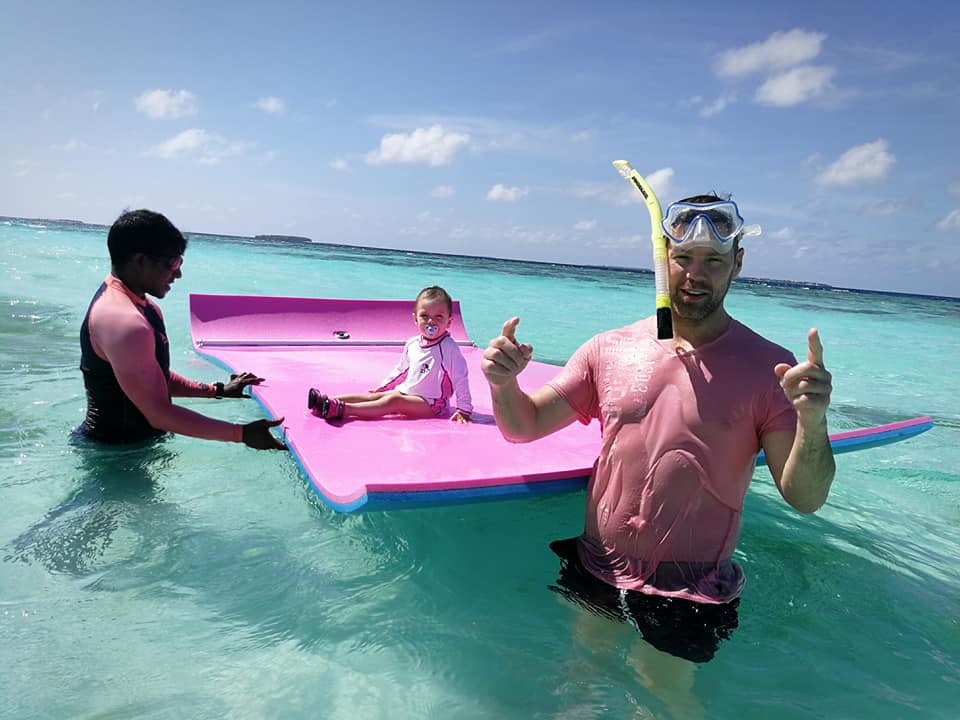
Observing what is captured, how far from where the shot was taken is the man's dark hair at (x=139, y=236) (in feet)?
9.43

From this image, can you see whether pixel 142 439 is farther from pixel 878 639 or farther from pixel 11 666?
pixel 878 639

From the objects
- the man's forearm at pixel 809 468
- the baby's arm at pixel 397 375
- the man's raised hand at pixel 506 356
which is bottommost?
the baby's arm at pixel 397 375

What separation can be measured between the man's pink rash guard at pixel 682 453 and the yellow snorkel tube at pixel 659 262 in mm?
170

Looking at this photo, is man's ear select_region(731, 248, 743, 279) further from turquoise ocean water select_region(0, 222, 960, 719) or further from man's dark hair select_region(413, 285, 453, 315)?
man's dark hair select_region(413, 285, 453, 315)

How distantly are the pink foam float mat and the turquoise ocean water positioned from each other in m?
0.36

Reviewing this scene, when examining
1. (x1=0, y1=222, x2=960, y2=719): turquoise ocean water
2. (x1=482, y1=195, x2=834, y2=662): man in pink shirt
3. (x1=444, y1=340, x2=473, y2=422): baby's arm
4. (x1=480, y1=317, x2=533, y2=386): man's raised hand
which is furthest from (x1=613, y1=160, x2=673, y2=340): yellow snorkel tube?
(x1=444, y1=340, x2=473, y2=422): baby's arm

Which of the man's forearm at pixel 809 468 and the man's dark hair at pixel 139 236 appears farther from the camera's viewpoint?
the man's dark hair at pixel 139 236

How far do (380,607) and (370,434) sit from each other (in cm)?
109

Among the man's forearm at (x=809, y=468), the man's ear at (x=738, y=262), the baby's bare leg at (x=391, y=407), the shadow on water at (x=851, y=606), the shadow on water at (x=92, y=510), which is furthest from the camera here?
the baby's bare leg at (x=391, y=407)

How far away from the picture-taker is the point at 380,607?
2.66 m

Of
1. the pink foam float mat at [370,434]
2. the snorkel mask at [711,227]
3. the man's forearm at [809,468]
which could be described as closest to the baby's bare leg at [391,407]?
the pink foam float mat at [370,434]

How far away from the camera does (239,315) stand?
693cm

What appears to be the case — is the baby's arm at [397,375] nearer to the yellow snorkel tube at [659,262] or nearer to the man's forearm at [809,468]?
the yellow snorkel tube at [659,262]

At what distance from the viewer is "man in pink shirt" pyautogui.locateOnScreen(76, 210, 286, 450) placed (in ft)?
8.93
